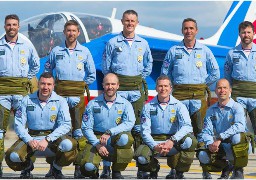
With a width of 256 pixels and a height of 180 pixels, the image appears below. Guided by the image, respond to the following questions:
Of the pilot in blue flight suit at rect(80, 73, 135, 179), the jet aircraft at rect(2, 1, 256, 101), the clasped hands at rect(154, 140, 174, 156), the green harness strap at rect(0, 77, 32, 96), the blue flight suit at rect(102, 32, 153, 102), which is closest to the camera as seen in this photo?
the clasped hands at rect(154, 140, 174, 156)

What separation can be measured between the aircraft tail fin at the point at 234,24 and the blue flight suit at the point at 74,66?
390 inches

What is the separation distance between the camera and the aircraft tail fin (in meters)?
19.4

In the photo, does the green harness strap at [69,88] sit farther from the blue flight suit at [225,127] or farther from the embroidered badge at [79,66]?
the blue flight suit at [225,127]

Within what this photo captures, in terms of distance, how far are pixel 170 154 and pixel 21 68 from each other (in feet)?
7.58

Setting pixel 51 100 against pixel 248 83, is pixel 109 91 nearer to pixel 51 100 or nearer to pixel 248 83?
pixel 51 100

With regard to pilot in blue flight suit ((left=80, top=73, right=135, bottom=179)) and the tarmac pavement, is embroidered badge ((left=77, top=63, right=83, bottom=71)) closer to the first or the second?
pilot in blue flight suit ((left=80, top=73, right=135, bottom=179))

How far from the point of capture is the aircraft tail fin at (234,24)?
1940 cm

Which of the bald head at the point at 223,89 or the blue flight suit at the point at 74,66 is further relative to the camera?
the blue flight suit at the point at 74,66

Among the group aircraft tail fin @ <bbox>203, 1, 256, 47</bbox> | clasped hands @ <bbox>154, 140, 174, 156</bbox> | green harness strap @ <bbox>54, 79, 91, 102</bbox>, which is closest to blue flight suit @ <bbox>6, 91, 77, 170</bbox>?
green harness strap @ <bbox>54, 79, 91, 102</bbox>

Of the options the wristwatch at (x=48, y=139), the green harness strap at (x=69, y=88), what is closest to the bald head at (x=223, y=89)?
the green harness strap at (x=69, y=88)

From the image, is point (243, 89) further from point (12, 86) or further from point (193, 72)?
point (12, 86)

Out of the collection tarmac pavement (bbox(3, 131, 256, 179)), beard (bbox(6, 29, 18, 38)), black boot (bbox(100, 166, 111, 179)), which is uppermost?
beard (bbox(6, 29, 18, 38))

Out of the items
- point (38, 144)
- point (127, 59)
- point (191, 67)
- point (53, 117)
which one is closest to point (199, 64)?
point (191, 67)

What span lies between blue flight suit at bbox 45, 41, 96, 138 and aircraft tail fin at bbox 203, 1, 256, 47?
9.91m
